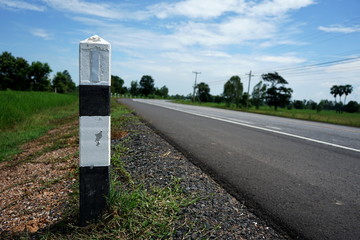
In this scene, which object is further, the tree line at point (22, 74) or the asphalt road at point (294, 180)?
the tree line at point (22, 74)

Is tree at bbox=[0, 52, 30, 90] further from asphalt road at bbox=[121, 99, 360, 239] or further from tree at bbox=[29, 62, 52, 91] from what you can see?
asphalt road at bbox=[121, 99, 360, 239]

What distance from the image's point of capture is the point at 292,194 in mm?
2715

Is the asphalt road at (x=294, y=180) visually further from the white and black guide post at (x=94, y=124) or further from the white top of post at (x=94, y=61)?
the white top of post at (x=94, y=61)

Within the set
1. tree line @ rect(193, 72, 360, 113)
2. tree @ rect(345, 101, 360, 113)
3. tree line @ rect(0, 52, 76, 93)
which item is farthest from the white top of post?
tree @ rect(345, 101, 360, 113)

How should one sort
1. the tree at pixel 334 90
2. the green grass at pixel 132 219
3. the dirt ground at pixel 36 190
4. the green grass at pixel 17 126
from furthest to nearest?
the tree at pixel 334 90, the green grass at pixel 17 126, the dirt ground at pixel 36 190, the green grass at pixel 132 219

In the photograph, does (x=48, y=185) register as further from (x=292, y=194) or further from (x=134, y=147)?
(x=292, y=194)

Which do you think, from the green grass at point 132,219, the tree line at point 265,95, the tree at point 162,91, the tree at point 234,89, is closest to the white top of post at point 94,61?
the green grass at point 132,219

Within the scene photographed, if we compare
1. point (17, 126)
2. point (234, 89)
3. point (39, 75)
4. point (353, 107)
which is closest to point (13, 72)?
point (39, 75)

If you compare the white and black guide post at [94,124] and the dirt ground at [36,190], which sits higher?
the white and black guide post at [94,124]

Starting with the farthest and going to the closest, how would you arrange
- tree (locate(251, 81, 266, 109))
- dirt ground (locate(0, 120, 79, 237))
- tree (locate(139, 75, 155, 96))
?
tree (locate(139, 75, 155, 96)) → tree (locate(251, 81, 266, 109)) → dirt ground (locate(0, 120, 79, 237))

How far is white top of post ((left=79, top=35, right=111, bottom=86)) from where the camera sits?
1.80m

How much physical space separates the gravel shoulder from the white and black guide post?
0.69 meters

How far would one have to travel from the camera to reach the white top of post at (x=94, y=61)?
1.80 m

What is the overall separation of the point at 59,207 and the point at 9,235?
41cm
